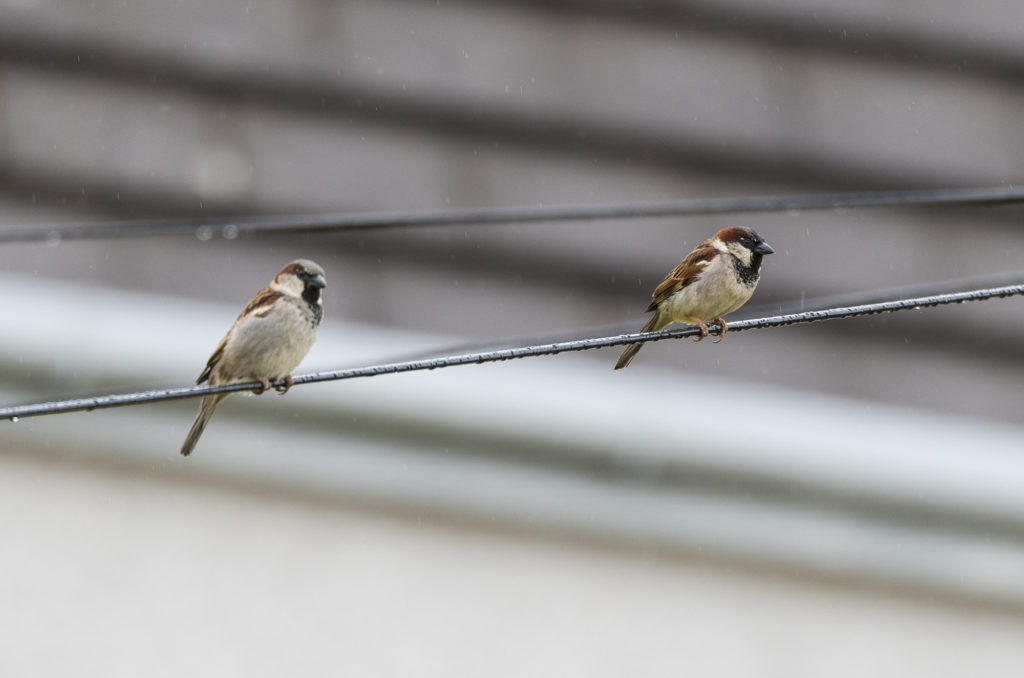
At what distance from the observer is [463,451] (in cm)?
577

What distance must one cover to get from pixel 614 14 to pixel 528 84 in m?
0.58

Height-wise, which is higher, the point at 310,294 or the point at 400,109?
the point at 400,109

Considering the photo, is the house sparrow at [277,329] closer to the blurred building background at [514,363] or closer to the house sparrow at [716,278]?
the blurred building background at [514,363]

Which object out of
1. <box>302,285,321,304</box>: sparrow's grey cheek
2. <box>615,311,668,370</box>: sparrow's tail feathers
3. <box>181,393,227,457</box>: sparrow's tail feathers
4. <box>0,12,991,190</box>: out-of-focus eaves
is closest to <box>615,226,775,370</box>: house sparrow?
<box>615,311,668,370</box>: sparrow's tail feathers

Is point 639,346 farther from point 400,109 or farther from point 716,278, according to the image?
point 400,109

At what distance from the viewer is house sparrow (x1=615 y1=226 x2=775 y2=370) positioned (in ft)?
13.3

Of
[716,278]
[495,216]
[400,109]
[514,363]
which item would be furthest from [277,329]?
[400,109]

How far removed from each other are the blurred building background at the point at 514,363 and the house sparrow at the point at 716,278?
62 cm

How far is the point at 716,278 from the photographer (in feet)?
13.3

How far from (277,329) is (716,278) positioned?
50.8 inches

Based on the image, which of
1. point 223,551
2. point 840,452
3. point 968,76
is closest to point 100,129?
point 223,551

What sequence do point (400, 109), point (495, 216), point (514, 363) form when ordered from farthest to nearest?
point (400, 109) → point (514, 363) → point (495, 216)

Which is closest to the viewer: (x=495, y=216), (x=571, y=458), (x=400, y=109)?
(x=495, y=216)

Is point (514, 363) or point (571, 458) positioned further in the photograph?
point (514, 363)
